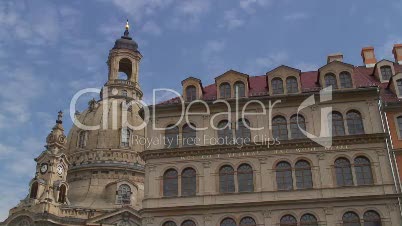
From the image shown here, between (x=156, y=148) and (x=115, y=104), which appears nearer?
(x=156, y=148)

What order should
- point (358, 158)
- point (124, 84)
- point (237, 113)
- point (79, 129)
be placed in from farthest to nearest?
point (124, 84) < point (79, 129) < point (237, 113) < point (358, 158)

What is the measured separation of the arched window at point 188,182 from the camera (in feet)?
103

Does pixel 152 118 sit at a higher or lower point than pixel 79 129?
lower

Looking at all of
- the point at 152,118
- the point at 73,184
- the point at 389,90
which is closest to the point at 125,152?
the point at 73,184

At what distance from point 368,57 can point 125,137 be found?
38664mm

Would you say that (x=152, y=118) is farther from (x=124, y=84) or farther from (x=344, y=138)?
(x=124, y=84)

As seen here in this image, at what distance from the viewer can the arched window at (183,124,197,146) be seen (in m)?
32.9

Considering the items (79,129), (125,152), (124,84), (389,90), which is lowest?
(389,90)

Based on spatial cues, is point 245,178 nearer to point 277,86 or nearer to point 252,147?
point 252,147

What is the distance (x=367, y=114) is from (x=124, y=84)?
52833 millimetres

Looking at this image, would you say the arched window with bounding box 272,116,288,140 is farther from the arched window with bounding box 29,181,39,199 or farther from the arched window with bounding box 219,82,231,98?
the arched window with bounding box 29,181,39,199

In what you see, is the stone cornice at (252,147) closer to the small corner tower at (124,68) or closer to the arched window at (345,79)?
the arched window at (345,79)

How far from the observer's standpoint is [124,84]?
79625mm

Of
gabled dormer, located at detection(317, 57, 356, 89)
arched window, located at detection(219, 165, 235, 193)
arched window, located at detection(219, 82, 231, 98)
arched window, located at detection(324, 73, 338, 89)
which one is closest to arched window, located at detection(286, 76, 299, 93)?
gabled dormer, located at detection(317, 57, 356, 89)
